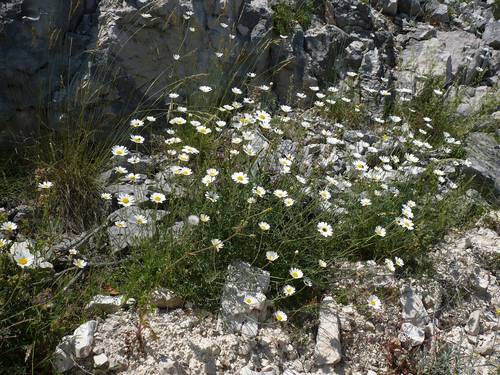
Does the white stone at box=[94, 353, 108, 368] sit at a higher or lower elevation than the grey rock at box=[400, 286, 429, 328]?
higher

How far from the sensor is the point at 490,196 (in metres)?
5.37

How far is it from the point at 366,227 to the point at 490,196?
1.94m

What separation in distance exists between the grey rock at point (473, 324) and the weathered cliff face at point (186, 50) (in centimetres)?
264

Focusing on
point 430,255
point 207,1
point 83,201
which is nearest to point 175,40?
point 207,1

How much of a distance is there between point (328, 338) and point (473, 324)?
125 cm

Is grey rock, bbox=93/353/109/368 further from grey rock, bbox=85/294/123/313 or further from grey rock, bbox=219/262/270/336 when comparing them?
grey rock, bbox=219/262/270/336

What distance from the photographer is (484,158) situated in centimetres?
568

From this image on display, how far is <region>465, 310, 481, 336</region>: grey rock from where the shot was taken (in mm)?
3963

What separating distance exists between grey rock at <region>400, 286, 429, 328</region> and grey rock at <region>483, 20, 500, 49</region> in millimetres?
5361

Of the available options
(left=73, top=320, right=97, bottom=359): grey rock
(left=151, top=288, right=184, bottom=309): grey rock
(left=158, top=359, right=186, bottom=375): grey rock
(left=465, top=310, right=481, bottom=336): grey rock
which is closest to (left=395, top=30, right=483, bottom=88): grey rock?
(left=465, top=310, right=481, bottom=336): grey rock

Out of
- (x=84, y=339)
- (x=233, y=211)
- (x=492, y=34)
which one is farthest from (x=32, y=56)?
(x=492, y=34)

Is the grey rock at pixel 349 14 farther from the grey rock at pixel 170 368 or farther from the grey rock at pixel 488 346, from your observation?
the grey rock at pixel 170 368

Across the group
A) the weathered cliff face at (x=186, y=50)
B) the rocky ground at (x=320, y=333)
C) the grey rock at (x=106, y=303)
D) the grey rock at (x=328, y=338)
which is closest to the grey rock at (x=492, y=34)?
the weathered cliff face at (x=186, y=50)

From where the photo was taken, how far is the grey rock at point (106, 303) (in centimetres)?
322
